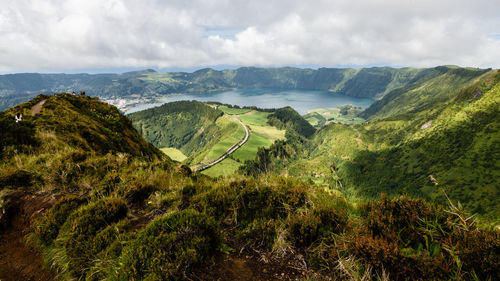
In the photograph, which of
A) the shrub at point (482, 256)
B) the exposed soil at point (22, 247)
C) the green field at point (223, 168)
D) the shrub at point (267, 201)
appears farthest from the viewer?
the green field at point (223, 168)

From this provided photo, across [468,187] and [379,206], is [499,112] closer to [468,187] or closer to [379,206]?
[468,187]

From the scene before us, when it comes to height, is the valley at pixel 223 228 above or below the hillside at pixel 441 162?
above

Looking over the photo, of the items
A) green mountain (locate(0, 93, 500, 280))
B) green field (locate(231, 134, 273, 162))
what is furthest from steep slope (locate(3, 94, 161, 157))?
green field (locate(231, 134, 273, 162))

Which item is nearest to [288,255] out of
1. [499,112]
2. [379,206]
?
[379,206]

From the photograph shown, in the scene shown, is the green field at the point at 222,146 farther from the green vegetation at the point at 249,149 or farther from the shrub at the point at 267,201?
the shrub at the point at 267,201

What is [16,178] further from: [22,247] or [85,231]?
[85,231]

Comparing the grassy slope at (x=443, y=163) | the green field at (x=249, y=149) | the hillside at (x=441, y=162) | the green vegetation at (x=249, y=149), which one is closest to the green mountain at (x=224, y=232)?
the grassy slope at (x=443, y=163)

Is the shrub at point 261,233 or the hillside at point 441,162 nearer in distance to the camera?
the shrub at point 261,233
